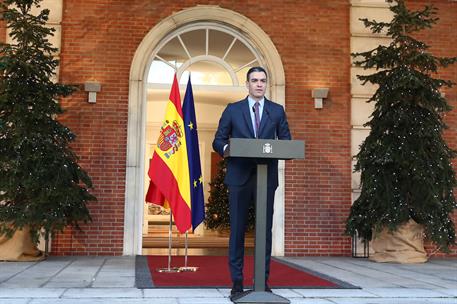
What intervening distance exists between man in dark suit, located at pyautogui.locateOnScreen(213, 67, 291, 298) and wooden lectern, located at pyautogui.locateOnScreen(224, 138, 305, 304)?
0.47ft

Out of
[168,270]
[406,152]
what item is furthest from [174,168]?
[406,152]

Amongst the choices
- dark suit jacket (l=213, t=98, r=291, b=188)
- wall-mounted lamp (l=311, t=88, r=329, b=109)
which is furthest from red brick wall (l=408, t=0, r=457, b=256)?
dark suit jacket (l=213, t=98, r=291, b=188)

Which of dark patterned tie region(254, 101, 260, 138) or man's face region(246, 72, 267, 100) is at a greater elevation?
man's face region(246, 72, 267, 100)

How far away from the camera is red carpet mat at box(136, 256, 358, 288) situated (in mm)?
4898

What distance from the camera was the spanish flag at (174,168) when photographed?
6.08 m

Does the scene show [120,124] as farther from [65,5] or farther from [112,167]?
[65,5]

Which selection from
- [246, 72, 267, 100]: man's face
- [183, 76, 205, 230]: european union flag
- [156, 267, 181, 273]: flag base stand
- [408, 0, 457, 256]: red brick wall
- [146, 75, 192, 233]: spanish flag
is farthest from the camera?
[408, 0, 457, 256]: red brick wall

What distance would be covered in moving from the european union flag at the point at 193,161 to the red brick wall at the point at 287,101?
2136 mm

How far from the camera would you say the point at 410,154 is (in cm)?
Answer: 714

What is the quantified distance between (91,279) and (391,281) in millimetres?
2910

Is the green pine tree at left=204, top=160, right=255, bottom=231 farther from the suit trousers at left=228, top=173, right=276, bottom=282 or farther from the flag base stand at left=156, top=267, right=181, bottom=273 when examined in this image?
the suit trousers at left=228, top=173, right=276, bottom=282

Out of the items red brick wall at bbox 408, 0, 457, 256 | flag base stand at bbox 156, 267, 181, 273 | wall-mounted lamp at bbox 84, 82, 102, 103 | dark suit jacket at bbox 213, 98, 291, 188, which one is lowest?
flag base stand at bbox 156, 267, 181, 273

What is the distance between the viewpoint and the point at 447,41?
28.9 feet

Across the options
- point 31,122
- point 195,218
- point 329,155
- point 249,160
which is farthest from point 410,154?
point 31,122
